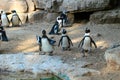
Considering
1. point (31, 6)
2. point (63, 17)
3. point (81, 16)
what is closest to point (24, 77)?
point (63, 17)

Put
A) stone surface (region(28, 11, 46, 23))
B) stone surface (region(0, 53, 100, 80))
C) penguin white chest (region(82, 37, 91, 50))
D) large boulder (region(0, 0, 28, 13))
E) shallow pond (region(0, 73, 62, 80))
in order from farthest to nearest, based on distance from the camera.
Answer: large boulder (region(0, 0, 28, 13)) < stone surface (region(28, 11, 46, 23)) < penguin white chest (region(82, 37, 91, 50)) < shallow pond (region(0, 73, 62, 80)) < stone surface (region(0, 53, 100, 80))

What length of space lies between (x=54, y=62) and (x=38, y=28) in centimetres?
611

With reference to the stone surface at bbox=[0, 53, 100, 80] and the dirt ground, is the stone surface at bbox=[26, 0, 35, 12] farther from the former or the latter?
the stone surface at bbox=[0, 53, 100, 80]

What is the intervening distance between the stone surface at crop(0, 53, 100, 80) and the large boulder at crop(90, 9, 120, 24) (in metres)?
5.81

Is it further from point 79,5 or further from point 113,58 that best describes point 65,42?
point 79,5

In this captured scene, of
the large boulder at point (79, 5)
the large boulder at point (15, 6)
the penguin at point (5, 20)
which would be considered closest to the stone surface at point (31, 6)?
the large boulder at point (15, 6)

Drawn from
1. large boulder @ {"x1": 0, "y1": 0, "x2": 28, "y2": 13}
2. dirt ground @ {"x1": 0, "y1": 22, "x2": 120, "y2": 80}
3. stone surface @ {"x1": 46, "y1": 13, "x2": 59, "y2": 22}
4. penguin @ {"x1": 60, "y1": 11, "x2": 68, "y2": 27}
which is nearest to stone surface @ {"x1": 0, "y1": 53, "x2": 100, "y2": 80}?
dirt ground @ {"x1": 0, "y1": 22, "x2": 120, "y2": 80}

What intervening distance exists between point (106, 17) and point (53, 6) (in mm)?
2637

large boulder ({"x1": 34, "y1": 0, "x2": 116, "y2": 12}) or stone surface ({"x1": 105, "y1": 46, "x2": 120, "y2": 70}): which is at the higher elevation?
large boulder ({"x1": 34, "y1": 0, "x2": 116, "y2": 12})

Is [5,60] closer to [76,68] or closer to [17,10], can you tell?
[76,68]

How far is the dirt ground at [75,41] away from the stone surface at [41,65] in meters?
0.28

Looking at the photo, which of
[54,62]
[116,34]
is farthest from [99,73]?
[116,34]

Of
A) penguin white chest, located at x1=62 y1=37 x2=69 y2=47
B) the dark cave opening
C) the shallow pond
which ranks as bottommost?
the shallow pond

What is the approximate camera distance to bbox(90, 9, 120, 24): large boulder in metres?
14.6
